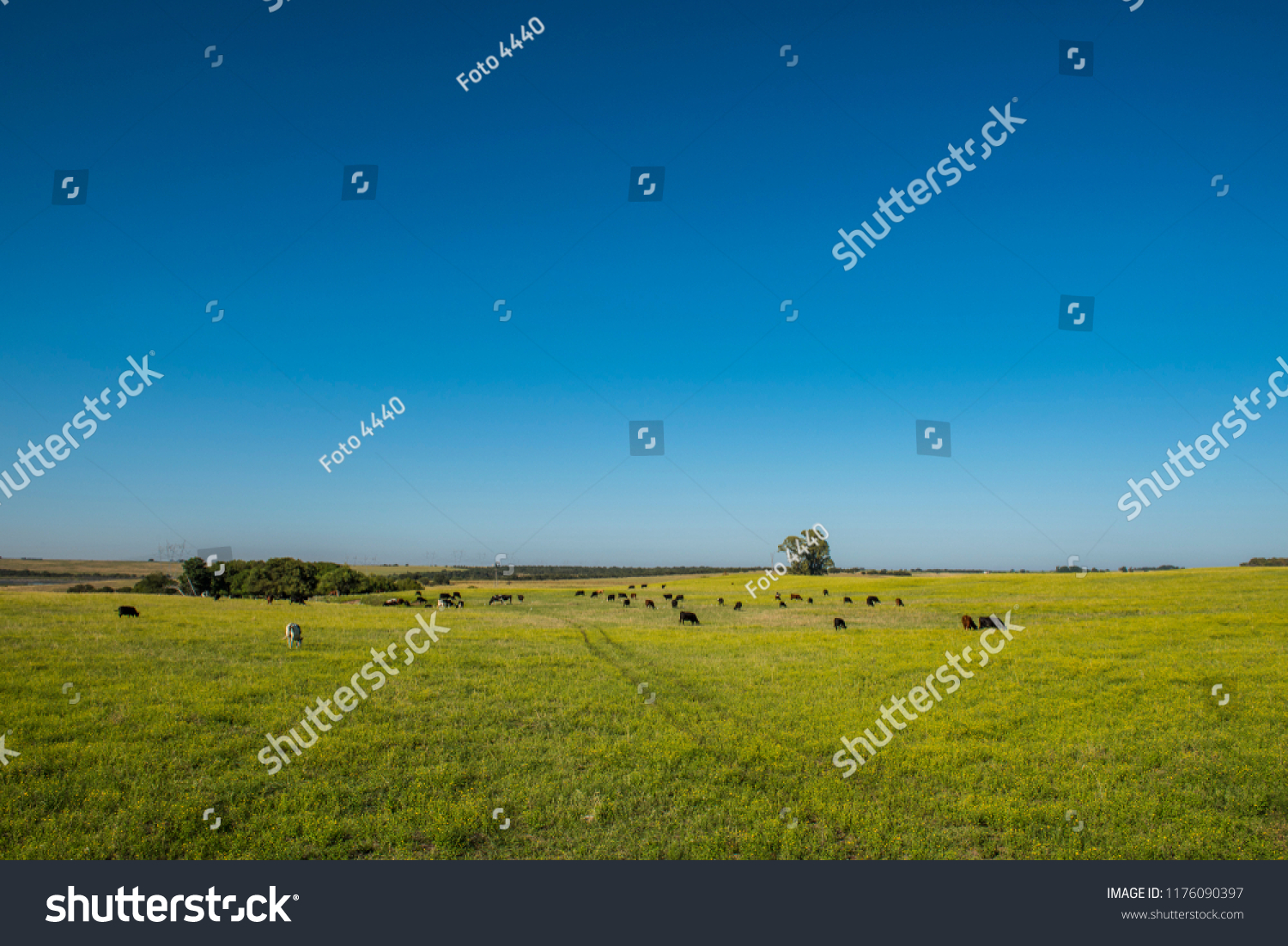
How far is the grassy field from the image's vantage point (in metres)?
8.75

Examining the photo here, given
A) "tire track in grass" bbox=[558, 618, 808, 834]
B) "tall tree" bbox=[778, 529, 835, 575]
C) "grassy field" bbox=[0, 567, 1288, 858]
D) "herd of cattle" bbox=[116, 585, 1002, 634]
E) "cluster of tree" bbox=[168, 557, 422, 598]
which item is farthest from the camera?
"tall tree" bbox=[778, 529, 835, 575]

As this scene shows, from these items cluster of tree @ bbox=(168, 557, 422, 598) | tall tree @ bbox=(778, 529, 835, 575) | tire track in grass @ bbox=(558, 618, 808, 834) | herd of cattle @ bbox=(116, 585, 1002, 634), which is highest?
tall tree @ bbox=(778, 529, 835, 575)

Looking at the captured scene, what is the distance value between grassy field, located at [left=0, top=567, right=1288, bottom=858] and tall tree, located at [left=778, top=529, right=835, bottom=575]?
112 meters

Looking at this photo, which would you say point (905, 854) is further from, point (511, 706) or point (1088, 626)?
point (1088, 626)

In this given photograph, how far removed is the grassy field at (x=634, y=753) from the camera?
8.75 meters

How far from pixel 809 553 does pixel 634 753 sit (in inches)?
5243

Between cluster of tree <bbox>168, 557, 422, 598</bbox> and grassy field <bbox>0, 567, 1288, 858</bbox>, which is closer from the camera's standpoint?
grassy field <bbox>0, 567, 1288, 858</bbox>

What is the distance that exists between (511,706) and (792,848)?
28.0 feet

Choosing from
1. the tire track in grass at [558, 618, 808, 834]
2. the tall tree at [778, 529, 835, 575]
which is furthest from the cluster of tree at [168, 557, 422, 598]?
the tall tree at [778, 529, 835, 575]

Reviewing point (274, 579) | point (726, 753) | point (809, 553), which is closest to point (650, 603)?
point (726, 753)

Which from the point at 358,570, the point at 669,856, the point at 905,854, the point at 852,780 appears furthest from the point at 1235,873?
the point at 358,570

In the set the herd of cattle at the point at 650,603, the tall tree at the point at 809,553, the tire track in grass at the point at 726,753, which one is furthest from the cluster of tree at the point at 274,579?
the tall tree at the point at 809,553

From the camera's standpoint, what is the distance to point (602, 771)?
36.6 feet

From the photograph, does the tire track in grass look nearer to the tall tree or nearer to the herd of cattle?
the herd of cattle
